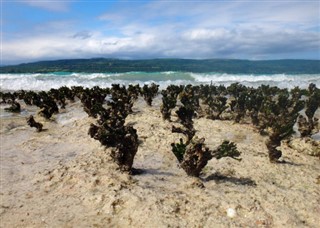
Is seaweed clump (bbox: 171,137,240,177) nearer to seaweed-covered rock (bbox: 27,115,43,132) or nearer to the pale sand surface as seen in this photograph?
the pale sand surface

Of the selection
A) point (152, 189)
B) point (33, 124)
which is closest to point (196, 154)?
point (152, 189)

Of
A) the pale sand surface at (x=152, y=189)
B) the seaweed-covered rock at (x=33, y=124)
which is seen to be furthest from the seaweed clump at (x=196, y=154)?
the seaweed-covered rock at (x=33, y=124)

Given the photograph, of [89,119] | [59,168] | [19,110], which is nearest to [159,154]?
[59,168]

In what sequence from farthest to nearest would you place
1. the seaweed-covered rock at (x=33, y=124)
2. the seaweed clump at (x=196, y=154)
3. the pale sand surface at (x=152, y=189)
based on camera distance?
the seaweed-covered rock at (x=33, y=124) < the seaweed clump at (x=196, y=154) < the pale sand surface at (x=152, y=189)

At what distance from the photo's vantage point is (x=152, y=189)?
700 centimetres

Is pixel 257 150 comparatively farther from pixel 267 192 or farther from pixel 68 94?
pixel 68 94

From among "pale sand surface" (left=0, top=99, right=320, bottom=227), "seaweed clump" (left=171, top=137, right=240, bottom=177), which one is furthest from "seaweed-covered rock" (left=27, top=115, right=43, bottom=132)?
"seaweed clump" (left=171, top=137, right=240, bottom=177)

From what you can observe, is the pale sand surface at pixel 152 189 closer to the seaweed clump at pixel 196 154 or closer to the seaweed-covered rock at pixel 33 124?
the seaweed clump at pixel 196 154

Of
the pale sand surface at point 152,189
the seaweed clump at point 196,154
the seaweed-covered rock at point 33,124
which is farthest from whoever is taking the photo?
the seaweed-covered rock at point 33,124

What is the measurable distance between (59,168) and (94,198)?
2.17m

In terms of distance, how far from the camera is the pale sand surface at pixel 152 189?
238 inches

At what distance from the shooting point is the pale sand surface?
6047 mm

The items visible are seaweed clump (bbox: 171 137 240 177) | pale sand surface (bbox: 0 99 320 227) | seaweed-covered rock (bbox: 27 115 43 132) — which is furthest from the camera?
seaweed-covered rock (bbox: 27 115 43 132)

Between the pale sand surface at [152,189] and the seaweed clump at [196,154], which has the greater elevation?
the seaweed clump at [196,154]
